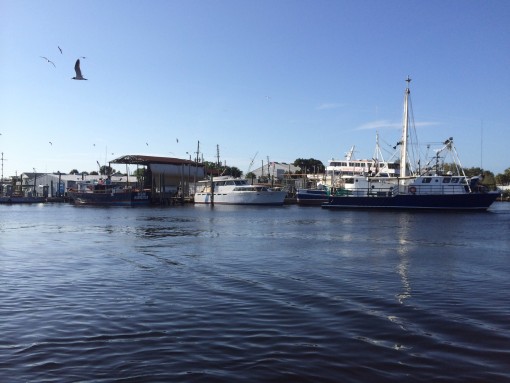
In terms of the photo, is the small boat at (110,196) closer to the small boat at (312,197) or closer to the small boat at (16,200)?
the small boat at (16,200)

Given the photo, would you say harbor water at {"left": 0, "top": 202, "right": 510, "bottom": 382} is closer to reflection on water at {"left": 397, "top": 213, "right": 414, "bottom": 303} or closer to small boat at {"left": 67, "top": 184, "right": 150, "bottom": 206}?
reflection on water at {"left": 397, "top": 213, "right": 414, "bottom": 303}

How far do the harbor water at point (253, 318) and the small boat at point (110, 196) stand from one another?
79.3 m

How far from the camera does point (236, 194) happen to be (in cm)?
10169

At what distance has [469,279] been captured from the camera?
672 inches

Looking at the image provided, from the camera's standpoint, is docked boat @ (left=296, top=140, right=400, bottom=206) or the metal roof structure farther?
the metal roof structure

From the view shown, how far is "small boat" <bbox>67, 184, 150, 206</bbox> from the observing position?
101 m

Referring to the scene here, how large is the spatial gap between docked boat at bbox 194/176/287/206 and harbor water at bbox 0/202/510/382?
76.1 meters

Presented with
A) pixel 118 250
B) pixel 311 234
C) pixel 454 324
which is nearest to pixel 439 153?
pixel 311 234

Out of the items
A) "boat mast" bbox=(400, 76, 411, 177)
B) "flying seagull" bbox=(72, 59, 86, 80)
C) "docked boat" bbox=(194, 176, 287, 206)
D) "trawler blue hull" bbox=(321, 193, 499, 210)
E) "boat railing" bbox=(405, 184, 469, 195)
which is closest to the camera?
"flying seagull" bbox=(72, 59, 86, 80)

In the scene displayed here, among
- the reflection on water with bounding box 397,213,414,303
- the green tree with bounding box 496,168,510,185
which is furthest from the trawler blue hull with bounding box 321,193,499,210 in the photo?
the green tree with bounding box 496,168,510,185

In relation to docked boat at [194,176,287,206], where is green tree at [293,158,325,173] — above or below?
above

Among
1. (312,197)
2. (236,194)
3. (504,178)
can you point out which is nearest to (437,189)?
(312,197)

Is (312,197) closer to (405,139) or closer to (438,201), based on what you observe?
(405,139)

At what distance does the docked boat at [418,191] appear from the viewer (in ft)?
228
